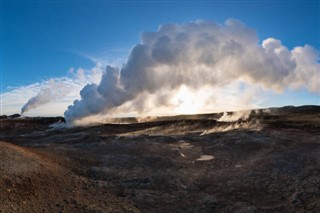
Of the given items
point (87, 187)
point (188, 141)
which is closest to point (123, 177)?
point (87, 187)

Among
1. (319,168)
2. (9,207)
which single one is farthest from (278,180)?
(9,207)

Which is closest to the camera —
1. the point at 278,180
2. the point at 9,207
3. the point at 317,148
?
the point at 9,207

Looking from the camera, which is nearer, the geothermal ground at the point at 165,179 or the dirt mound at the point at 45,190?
the dirt mound at the point at 45,190

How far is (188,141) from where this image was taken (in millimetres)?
26703

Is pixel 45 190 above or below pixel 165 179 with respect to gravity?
above

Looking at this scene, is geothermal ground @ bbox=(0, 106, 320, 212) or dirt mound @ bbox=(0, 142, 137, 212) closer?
dirt mound @ bbox=(0, 142, 137, 212)

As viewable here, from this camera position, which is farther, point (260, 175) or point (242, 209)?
point (260, 175)

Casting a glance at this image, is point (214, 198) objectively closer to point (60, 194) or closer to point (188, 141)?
point (60, 194)

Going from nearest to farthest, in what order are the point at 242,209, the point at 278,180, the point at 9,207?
the point at 9,207, the point at 242,209, the point at 278,180

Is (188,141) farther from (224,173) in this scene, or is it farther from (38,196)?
(38,196)

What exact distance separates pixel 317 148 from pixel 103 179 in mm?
13645

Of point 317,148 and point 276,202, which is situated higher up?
point 317,148

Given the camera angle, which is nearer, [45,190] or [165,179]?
[45,190]

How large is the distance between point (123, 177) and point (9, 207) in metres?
5.84
